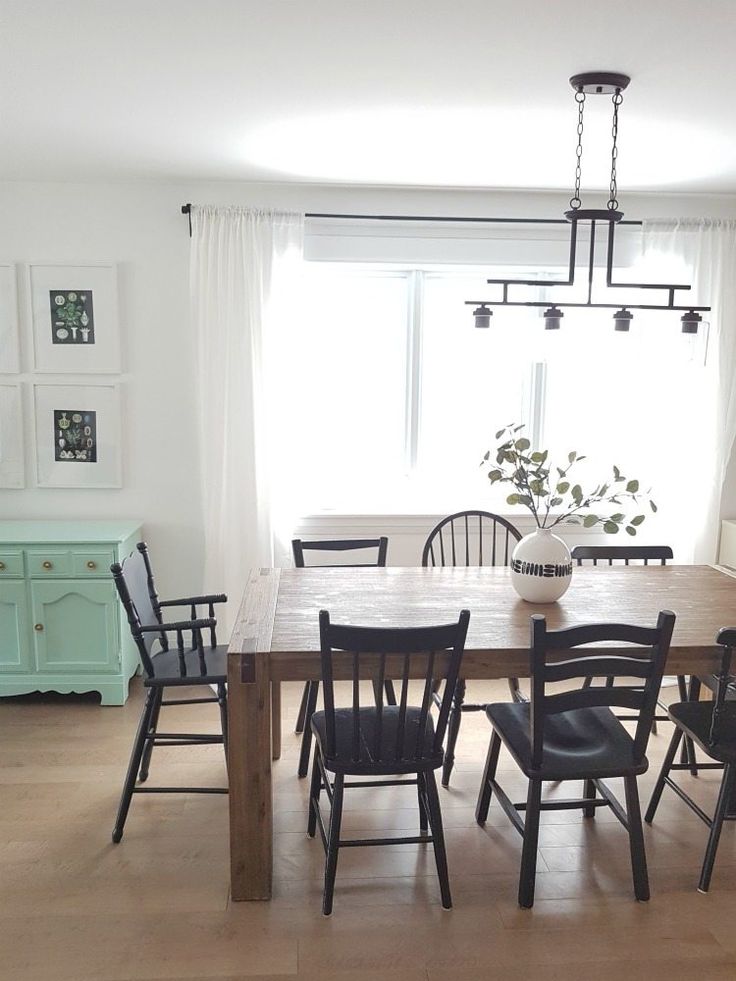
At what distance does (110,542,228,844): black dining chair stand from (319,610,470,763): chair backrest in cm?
58

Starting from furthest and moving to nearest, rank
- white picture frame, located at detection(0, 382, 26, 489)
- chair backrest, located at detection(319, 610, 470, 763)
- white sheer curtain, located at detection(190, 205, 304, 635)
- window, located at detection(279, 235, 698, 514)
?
1. window, located at detection(279, 235, 698, 514)
2. white picture frame, located at detection(0, 382, 26, 489)
3. white sheer curtain, located at detection(190, 205, 304, 635)
4. chair backrest, located at detection(319, 610, 470, 763)

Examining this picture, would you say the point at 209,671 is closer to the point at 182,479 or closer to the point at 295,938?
the point at 295,938

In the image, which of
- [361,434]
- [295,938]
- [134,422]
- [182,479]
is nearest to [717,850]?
[295,938]

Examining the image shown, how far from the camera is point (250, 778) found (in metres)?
2.44

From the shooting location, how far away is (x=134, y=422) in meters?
4.26

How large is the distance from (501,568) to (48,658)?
84.3 inches

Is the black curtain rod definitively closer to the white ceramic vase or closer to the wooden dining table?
the wooden dining table

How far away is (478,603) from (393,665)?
629 millimetres

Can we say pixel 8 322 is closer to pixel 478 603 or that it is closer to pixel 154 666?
pixel 154 666

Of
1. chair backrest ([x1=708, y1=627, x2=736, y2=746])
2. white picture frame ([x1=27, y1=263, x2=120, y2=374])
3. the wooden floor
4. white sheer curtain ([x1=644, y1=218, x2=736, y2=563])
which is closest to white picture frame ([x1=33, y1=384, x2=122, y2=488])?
white picture frame ([x1=27, y1=263, x2=120, y2=374])

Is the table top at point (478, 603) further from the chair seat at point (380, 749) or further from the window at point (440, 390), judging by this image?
the window at point (440, 390)

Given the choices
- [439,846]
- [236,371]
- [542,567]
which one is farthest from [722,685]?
[236,371]

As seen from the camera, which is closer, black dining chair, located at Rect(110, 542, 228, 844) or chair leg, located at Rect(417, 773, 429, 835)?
chair leg, located at Rect(417, 773, 429, 835)

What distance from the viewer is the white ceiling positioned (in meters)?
2.14
